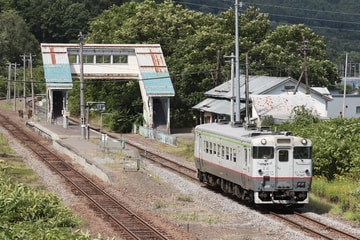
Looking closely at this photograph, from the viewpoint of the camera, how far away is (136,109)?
5859 cm

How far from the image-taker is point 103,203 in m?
23.8

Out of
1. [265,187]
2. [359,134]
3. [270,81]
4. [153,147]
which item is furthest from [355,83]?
[265,187]

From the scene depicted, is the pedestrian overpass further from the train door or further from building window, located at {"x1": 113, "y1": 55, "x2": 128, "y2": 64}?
the train door

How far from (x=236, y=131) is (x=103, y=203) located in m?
4.93

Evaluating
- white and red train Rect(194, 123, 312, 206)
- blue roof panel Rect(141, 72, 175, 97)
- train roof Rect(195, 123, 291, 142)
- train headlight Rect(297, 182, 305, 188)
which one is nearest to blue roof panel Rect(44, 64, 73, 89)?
blue roof panel Rect(141, 72, 175, 97)

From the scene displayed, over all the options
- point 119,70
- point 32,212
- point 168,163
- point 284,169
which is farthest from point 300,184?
point 119,70

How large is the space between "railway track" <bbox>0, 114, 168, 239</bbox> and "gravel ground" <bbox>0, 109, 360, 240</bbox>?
14.1 inches

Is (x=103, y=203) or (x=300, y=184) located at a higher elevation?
(x=300, y=184)

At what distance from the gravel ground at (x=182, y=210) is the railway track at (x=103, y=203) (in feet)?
1.17

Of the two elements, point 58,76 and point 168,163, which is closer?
point 168,163

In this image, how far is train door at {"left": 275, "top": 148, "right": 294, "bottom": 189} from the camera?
2195 centimetres

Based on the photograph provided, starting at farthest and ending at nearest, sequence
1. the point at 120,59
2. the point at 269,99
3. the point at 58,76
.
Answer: the point at 120,59 < the point at 58,76 < the point at 269,99

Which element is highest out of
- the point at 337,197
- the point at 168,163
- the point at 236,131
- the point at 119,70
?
the point at 119,70

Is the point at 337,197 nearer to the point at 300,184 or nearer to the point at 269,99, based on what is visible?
the point at 300,184
